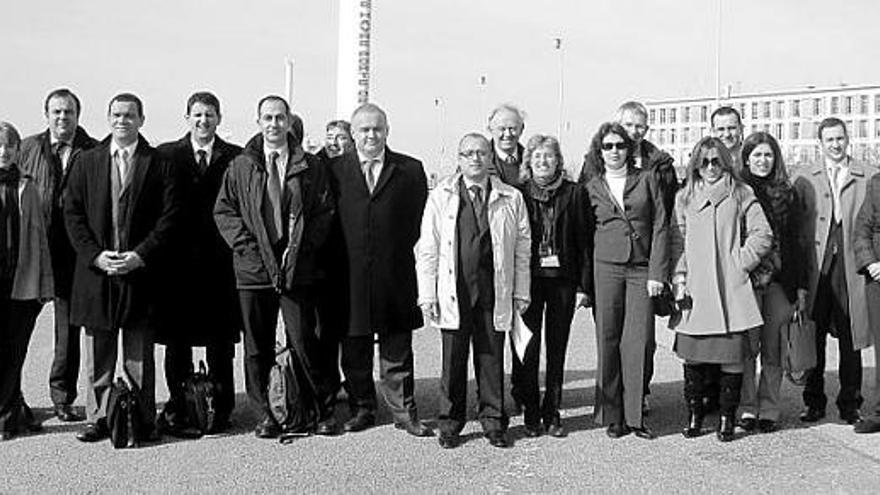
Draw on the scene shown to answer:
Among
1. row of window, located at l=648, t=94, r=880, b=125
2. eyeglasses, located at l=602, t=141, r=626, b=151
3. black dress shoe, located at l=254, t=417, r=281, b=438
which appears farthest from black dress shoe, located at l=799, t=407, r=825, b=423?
row of window, located at l=648, t=94, r=880, b=125

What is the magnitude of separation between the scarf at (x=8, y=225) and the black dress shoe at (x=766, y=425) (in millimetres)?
5167

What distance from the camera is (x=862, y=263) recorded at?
21.6ft

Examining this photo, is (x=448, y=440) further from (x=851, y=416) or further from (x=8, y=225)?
(x=8, y=225)

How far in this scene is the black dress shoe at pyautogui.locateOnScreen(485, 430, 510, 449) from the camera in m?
6.27

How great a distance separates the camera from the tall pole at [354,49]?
26859mm

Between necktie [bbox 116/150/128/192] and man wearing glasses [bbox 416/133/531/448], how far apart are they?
197 cm

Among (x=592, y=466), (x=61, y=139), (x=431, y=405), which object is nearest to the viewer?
(x=592, y=466)

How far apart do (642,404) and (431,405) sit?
5.54 feet

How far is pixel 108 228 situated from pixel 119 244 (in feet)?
0.42

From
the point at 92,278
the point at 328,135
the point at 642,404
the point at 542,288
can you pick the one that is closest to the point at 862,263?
the point at 642,404

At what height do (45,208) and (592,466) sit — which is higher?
(45,208)

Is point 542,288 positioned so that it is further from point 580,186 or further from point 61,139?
point 61,139

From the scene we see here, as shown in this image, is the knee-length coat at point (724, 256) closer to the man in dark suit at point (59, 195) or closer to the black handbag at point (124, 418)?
the black handbag at point (124, 418)

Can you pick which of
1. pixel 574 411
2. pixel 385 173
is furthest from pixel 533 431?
pixel 385 173
